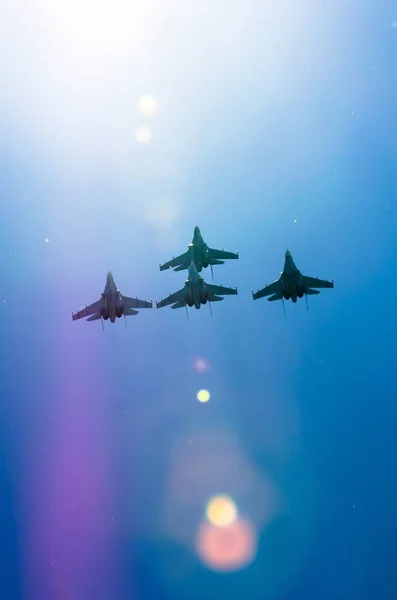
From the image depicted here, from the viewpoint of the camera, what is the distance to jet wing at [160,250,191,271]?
192 ft

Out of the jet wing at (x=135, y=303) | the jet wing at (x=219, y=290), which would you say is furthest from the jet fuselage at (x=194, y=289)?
the jet wing at (x=135, y=303)

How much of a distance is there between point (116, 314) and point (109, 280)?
12.6 ft

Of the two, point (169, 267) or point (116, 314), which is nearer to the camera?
point (116, 314)

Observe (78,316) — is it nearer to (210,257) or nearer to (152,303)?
(152,303)

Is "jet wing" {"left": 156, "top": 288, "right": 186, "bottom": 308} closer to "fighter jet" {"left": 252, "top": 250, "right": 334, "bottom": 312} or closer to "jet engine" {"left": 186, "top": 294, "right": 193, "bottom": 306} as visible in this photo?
"jet engine" {"left": 186, "top": 294, "right": 193, "bottom": 306}

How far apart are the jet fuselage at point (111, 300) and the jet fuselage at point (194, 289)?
7.54 metres

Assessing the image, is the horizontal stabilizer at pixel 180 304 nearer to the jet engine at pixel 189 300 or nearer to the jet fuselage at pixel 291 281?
the jet engine at pixel 189 300

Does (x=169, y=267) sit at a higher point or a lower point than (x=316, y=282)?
higher

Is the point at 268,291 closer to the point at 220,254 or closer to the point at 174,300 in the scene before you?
the point at 220,254

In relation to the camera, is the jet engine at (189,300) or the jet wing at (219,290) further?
the jet wing at (219,290)

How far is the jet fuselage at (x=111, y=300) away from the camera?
5197cm

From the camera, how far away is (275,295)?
55500 mm

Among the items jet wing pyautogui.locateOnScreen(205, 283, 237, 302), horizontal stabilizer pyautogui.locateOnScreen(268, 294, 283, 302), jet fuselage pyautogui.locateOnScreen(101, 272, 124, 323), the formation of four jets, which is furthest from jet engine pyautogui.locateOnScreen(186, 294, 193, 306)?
horizontal stabilizer pyautogui.locateOnScreen(268, 294, 283, 302)

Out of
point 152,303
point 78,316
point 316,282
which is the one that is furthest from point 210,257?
point 78,316
